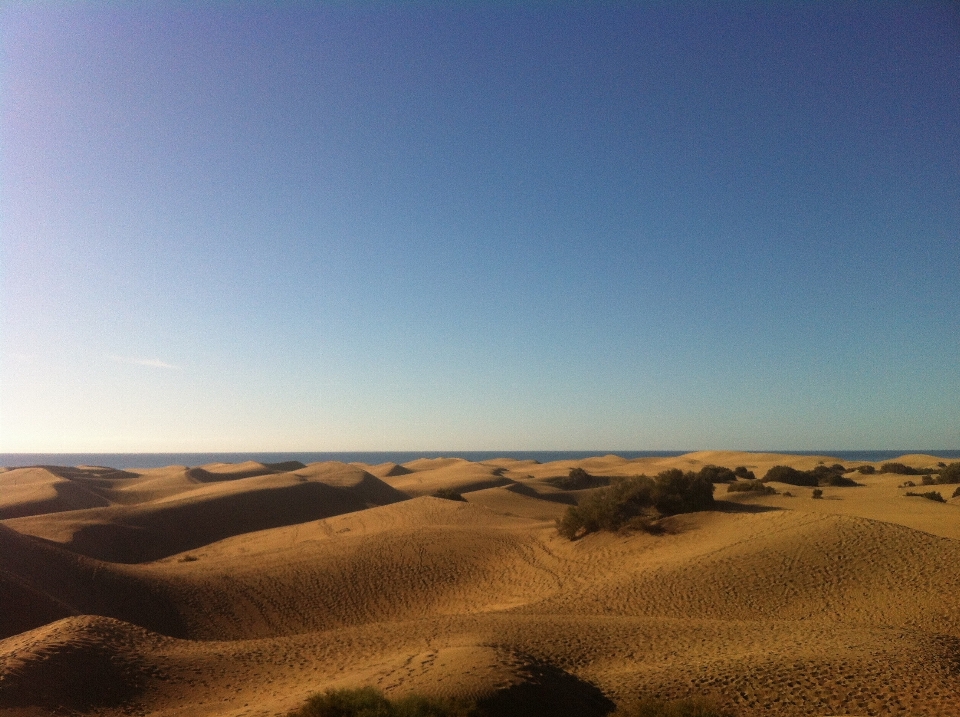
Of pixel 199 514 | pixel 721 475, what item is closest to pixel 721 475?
pixel 721 475

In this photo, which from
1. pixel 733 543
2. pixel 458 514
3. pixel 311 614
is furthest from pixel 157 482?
pixel 733 543

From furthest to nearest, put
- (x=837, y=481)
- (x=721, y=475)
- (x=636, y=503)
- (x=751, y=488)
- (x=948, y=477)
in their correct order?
(x=721, y=475) < (x=837, y=481) < (x=948, y=477) < (x=751, y=488) < (x=636, y=503)

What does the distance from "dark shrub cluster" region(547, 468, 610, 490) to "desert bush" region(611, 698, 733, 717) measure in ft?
132

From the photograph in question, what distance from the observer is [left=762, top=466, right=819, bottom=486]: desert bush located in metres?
38.8

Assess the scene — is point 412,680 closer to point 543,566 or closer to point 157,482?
point 543,566

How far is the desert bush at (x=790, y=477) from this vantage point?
3884 cm

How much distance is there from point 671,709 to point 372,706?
3.81 m

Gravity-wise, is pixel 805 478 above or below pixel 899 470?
below

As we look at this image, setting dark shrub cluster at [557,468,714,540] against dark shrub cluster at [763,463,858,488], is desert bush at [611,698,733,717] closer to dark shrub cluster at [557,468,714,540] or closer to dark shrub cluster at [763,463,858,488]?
dark shrub cluster at [557,468,714,540]

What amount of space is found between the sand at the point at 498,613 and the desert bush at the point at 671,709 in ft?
0.95

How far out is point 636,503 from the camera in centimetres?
2339

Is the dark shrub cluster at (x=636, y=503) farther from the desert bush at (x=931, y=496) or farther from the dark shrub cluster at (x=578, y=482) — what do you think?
the dark shrub cluster at (x=578, y=482)

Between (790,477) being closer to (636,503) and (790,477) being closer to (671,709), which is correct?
(636,503)

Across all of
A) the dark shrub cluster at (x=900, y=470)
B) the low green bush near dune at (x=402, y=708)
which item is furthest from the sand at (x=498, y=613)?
the dark shrub cluster at (x=900, y=470)
